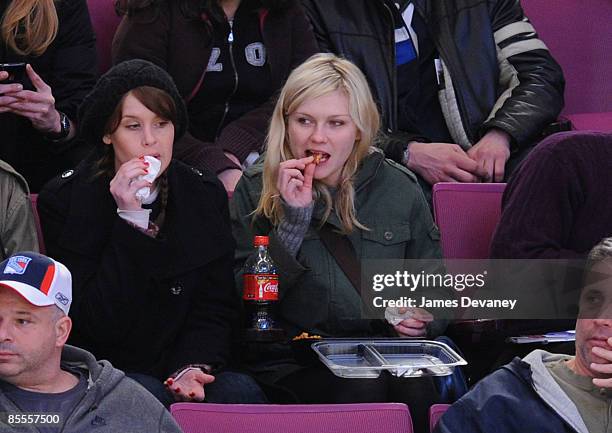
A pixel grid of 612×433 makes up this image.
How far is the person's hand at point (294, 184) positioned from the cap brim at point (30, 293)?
3.10 feet

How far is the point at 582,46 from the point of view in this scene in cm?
504

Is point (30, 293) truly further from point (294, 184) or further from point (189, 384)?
point (294, 184)

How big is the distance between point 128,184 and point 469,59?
1794mm

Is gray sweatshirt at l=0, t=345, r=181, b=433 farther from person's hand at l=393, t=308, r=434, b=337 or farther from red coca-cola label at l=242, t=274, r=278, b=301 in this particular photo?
person's hand at l=393, t=308, r=434, b=337

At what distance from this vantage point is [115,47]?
4.33m

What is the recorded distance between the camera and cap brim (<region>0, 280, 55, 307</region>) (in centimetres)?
271

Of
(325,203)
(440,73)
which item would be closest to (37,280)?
(325,203)

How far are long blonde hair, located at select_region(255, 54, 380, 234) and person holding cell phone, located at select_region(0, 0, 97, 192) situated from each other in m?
0.72

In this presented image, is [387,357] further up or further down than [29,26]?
further down

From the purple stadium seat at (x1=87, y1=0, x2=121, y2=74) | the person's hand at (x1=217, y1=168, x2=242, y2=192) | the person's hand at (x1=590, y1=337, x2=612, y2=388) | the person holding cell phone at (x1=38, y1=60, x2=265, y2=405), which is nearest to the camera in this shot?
the person's hand at (x1=590, y1=337, x2=612, y2=388)

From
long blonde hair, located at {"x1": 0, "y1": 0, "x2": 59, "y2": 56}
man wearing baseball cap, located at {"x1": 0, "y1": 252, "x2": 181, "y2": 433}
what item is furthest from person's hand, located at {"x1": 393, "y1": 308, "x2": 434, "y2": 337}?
long blonde hair, located at {"x1": 0, "y1": 0, "x2": 59, "y2": 56}

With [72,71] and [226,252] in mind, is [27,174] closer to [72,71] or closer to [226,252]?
Result: [72,71]

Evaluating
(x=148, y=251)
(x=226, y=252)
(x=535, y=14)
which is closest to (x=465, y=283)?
(x=226, y=252)

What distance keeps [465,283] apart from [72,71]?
1.46 meters
